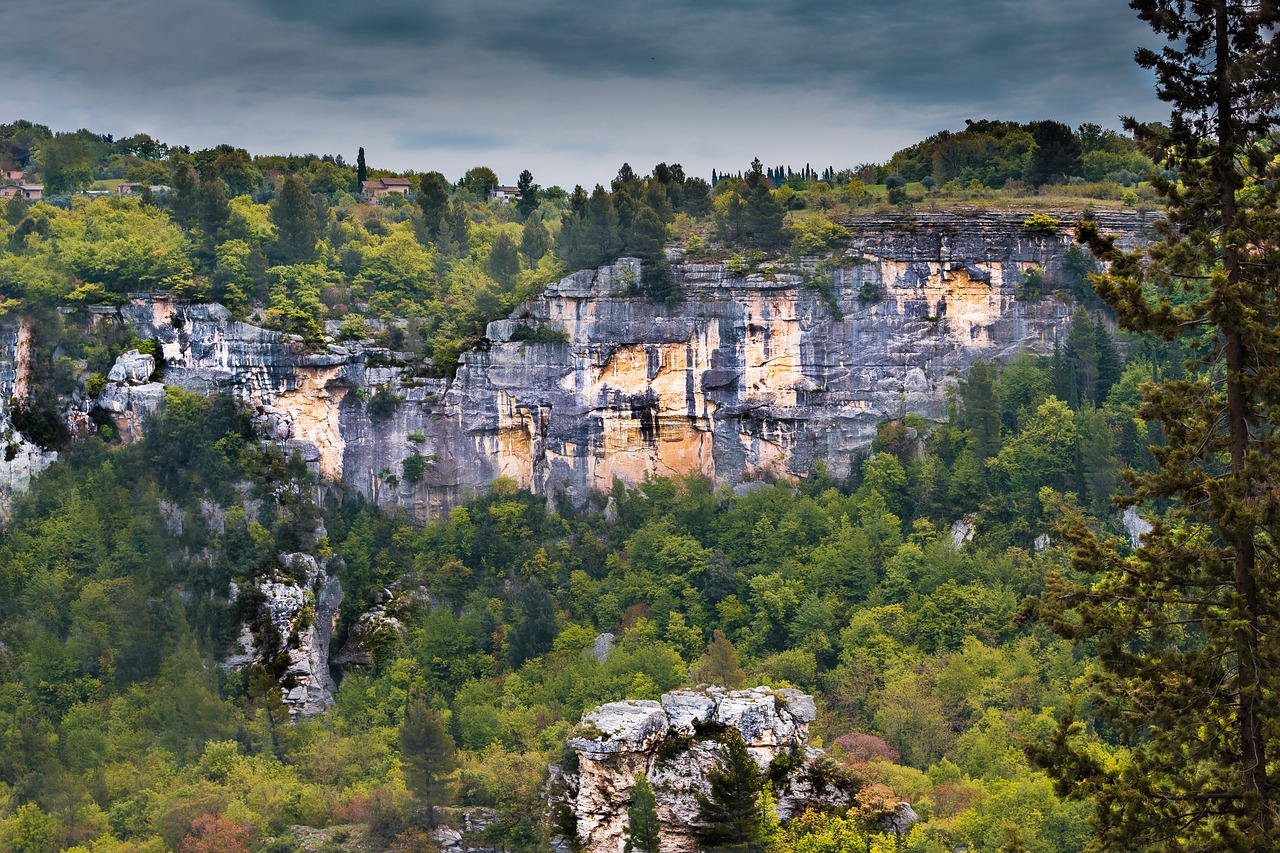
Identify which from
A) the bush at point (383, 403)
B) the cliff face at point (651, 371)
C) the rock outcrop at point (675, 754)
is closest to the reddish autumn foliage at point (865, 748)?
the rock outcrop at point (675, 754)

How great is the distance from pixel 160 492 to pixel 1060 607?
157ft

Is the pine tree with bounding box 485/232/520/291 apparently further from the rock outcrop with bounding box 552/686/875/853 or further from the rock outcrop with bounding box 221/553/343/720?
the rock outcrop with bounding box 552/686/875/853

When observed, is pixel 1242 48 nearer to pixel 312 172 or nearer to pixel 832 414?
pixel 832 414

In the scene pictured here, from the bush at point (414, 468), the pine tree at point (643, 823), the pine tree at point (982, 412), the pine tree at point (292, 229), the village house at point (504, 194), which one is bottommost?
the pine tree at point (643, 823)

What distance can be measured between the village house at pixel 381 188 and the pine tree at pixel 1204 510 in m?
Result: 73.3

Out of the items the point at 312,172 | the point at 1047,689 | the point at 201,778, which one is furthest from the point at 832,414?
the point at 312,172

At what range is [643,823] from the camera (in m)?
39.6

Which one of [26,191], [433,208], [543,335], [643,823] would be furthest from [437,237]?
[643,823]

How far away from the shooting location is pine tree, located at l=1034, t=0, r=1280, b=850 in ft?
47.4

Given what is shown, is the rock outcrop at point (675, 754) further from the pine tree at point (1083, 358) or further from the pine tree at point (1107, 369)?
the pine tree at point (1107, 369)

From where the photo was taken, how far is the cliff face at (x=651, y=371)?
60344mm

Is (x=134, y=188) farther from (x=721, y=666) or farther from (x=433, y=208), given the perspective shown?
(x=721, y=666)

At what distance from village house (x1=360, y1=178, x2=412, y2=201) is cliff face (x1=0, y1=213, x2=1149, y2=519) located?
975 inches

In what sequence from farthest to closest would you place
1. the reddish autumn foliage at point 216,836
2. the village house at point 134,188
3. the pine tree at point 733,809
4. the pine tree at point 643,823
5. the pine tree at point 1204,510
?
the village house at point 134,188 < the reddish autumn foliage at point 216,836 < the pine tree at point 643,823 < the pine tree at point 733,809 < the pine tree at point 1204,510
